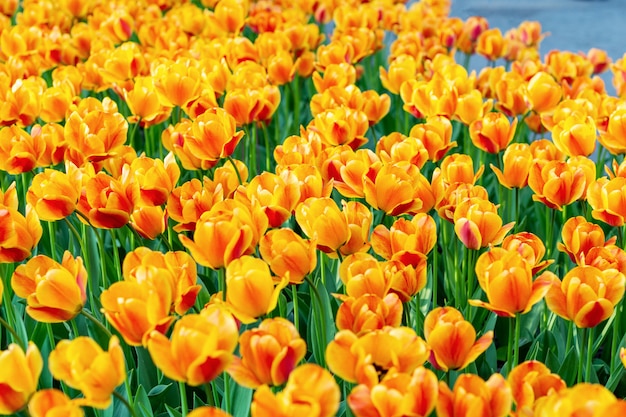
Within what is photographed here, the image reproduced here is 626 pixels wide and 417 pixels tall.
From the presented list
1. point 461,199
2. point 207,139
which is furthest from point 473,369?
point 207,139

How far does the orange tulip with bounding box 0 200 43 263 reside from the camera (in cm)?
122

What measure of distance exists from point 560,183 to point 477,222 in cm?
22

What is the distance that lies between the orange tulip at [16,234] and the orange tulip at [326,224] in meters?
0.43

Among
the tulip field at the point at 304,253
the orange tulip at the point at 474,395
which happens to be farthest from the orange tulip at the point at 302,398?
the orange tulip at the point at 474,395

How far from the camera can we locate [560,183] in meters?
1.41

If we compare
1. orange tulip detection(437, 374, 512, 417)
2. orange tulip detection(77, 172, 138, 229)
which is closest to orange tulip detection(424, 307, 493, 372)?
orange tulip detection(437, 374, 512, 417)

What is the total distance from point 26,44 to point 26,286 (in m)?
1.52

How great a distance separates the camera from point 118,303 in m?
0.98

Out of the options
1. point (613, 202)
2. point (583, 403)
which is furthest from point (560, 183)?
point (583, 403)

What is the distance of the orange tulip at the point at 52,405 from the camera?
83cm

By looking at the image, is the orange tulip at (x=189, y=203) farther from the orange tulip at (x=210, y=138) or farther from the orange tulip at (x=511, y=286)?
the orange tulip at (x=511, y=286)

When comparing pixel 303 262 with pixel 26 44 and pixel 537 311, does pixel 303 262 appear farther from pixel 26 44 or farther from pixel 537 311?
pixel 26 44

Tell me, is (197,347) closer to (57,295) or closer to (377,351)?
(377,351)

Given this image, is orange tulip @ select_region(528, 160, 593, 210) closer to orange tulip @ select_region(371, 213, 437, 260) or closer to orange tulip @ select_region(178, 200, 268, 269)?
orange tulip @ select_region(371, 213, 437, 260)
